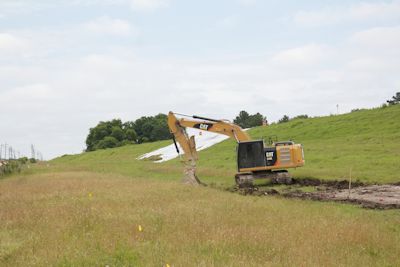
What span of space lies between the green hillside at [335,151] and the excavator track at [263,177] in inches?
95.0

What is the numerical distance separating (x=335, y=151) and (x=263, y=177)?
515 inches

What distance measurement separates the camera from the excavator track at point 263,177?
2922 centimetres

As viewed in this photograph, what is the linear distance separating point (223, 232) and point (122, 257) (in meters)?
2.79

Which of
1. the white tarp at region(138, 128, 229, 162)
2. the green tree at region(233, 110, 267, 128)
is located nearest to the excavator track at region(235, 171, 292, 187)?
the white tarp at region(138, 128, 229, 162)

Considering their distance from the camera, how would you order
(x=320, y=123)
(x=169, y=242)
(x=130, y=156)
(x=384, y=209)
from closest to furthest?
(x=169, y=242), (x=384, y=209), (x=320, y=123), (x=130, y=156)

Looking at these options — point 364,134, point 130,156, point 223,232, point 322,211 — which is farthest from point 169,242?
point 130,156

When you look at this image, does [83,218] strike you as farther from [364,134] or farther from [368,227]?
[364,134]

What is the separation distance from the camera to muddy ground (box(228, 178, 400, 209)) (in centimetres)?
2005

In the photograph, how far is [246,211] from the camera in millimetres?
15688

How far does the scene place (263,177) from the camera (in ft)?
97.8

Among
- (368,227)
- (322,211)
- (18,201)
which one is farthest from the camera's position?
(18,201)

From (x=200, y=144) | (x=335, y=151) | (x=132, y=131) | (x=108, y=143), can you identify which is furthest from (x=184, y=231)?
(x=132, y=131)

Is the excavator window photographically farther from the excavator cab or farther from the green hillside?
the green hillside

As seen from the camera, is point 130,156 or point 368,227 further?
point 130,156
